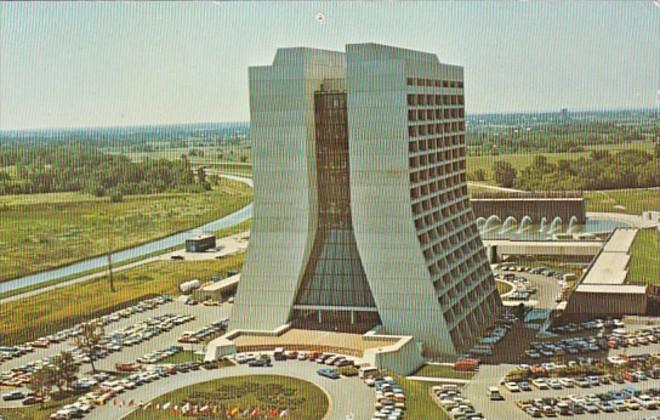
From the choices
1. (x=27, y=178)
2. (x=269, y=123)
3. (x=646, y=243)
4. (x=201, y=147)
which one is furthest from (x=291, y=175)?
(x=201, y=147)

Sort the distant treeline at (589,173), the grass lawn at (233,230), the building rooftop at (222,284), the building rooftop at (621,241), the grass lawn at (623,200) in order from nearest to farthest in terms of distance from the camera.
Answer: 1. the building rooftop at (222,284)
2. the building rooftop at (621,241)
3. the distant treeline at (589,173)
4. the grass lawn at (623,200)
5. the grass lawn at (233,230)

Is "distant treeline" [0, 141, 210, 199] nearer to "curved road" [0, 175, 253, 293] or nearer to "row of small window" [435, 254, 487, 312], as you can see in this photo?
"curved road" [0, 175, 253, 293]

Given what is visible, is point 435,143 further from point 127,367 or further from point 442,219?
point 127,367

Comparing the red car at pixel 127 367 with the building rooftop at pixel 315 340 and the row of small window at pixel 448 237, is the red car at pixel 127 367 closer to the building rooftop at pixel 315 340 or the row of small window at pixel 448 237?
the building rooftop at pixel 315 340

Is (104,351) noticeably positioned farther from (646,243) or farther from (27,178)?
(27,178)

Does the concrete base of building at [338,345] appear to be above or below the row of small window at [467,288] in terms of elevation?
below

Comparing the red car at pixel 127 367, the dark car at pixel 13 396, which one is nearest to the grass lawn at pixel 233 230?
the red car at pixel 127 367

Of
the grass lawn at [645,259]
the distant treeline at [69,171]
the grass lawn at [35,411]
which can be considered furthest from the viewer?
the distant treeline at [69,171]

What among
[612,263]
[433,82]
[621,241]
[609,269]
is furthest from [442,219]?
[621,241]
